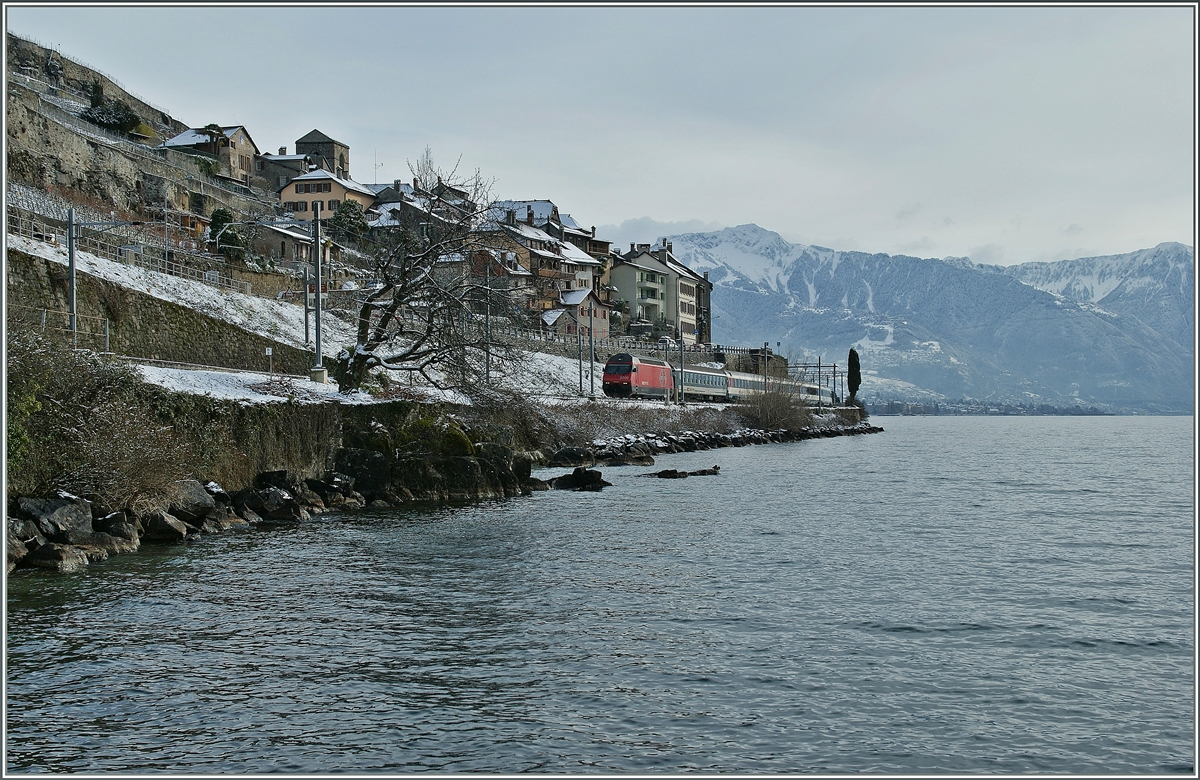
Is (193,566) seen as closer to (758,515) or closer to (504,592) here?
(504,592)

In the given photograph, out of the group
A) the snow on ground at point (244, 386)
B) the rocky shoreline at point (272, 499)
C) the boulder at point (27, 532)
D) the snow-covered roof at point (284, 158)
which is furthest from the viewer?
the snow-covered roof at point (284, 158)

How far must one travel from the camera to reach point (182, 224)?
7306 centimetres

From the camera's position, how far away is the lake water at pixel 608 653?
9695 millimetres

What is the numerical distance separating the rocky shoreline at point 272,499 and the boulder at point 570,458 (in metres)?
0.71

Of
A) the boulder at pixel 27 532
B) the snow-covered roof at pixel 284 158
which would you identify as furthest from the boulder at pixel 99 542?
the snow-covered roof at pixel 284 158

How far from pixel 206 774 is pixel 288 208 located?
3840 inches

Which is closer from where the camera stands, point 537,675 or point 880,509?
point 537,675

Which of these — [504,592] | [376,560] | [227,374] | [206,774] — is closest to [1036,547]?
→ [504,592]

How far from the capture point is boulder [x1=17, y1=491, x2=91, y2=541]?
744 inches

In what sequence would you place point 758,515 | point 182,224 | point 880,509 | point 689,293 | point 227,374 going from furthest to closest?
point 689,293 < point 182,224 < point 227,374 < point 880,509 < point 758,515

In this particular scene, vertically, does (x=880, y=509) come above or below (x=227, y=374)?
below

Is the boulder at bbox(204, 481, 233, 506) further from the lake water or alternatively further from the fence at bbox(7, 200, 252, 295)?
the fence at bbox(7, 200, 252, 295)

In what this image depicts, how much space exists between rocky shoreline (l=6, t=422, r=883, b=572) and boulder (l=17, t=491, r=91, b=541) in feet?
0.06

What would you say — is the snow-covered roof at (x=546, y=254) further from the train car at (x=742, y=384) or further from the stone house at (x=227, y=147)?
the stone house at (x=227, y=147)
